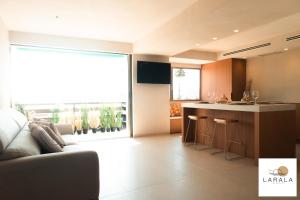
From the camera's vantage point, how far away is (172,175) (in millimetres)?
3141

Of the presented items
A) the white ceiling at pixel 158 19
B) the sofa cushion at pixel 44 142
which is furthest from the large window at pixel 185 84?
the sofa cushion at pixel 44 142

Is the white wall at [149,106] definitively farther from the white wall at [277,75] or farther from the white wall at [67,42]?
the white wall at [277,75]

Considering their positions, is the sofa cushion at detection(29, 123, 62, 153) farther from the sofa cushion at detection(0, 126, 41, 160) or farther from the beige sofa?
the beige sofa

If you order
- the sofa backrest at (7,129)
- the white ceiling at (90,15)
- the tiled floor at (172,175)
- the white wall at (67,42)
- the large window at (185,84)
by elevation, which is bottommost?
the tiled floor at (172,175)

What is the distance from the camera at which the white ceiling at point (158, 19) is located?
10.3ft

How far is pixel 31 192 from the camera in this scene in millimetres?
1909

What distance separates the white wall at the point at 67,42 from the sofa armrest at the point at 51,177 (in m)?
3.99

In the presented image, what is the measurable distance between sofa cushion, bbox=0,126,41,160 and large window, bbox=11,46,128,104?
3523 mm

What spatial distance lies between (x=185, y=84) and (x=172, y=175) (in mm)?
5164

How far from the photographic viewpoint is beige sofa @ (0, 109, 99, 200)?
72.9 inches

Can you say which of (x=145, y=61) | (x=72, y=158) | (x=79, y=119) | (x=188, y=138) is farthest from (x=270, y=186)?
(x=79, y=119)

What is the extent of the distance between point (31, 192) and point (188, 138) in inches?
165

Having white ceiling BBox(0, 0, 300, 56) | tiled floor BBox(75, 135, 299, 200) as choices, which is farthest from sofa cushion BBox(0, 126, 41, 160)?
white ceiling BBox(0, 0, 300, 56)

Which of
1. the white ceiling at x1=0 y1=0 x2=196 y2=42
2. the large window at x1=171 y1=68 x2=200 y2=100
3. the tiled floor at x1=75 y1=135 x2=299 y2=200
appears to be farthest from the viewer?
the large window at x1=171 y1=68 x2=200 y2=100
